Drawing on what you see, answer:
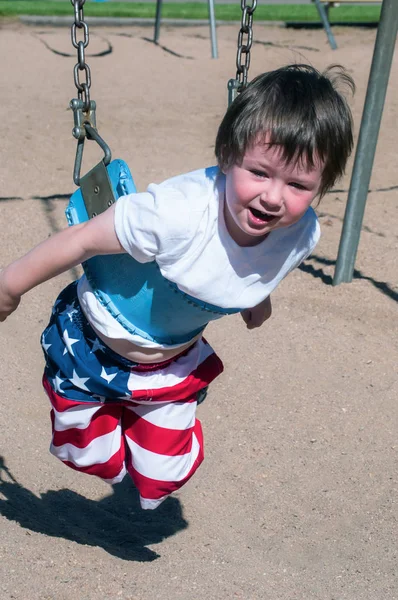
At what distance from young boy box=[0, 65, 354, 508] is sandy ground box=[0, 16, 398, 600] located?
1.26 feet

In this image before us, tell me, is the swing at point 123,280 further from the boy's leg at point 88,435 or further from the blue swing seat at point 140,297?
the boy's leg at point 88,435

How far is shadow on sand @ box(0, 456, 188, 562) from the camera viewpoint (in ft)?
9.12

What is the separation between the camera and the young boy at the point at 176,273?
1.87m

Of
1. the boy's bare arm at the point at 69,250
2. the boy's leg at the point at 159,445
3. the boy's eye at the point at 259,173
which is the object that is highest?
the boy's eye at the point at 259,173

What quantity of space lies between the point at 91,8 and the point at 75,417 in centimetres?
923

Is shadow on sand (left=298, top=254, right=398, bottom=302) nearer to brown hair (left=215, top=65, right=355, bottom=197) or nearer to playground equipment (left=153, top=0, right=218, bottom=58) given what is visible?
brown hair (left=215, top=65, right=355, bottom=197)

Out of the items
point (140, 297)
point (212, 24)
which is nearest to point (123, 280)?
point (140, 297)

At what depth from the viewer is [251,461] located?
3.26m

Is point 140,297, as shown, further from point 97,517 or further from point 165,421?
point 97,517

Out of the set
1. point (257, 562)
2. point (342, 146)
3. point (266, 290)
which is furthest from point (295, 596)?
point (342, 146)

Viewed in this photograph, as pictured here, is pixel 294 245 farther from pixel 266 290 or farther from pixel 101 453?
pixel 101 453

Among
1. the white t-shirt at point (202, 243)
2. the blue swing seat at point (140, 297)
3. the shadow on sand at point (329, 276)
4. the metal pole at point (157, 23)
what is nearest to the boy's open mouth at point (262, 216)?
the white t-shirt at point (202, 243)

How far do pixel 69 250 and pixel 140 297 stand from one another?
258mm

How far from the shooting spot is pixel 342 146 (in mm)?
1903
